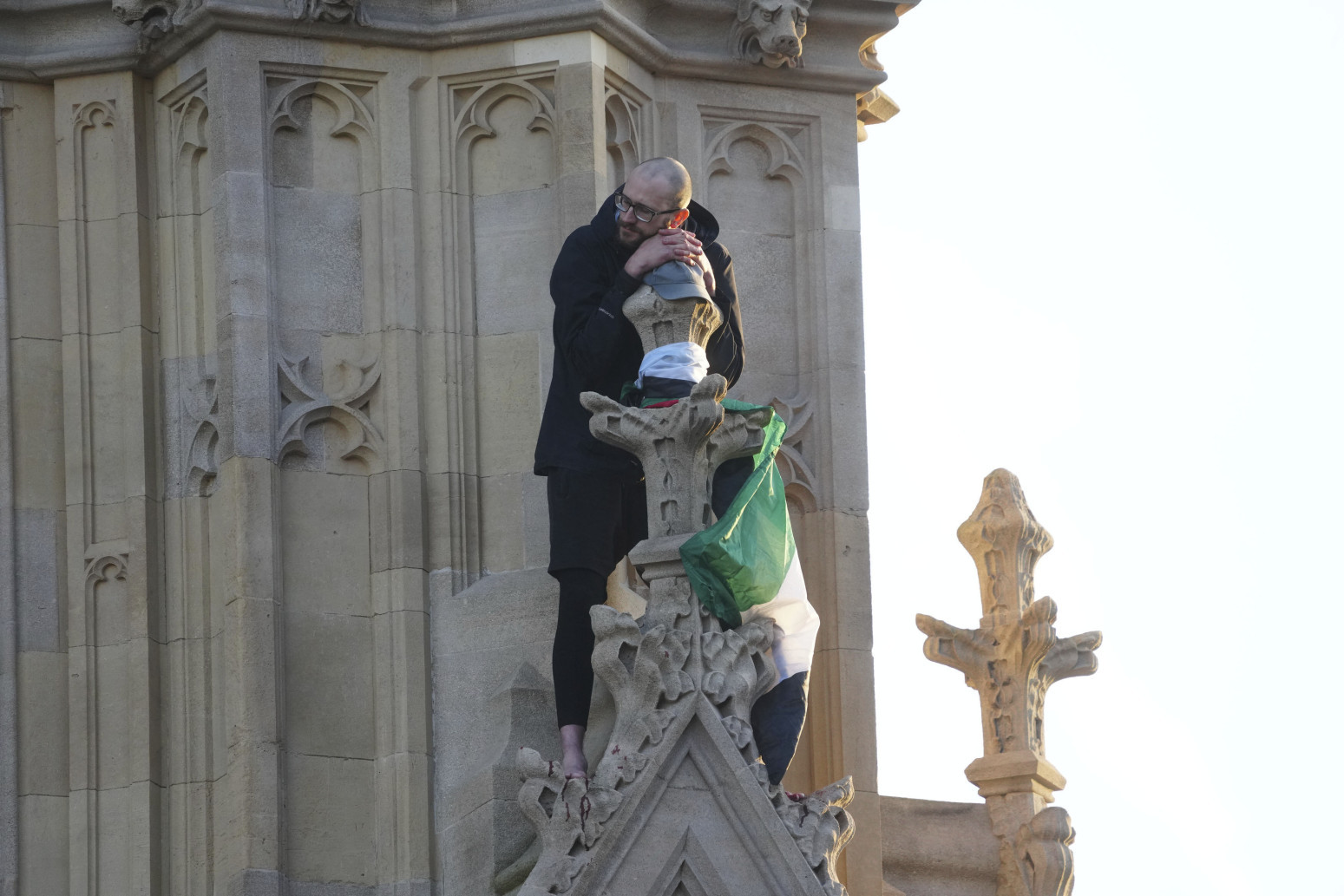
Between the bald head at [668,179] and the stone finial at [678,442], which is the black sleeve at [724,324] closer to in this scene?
the bald head at [668,179]

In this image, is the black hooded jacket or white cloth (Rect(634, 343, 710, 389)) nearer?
white cloth (Rect(634, 343, 710, 389))

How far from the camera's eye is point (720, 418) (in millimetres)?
14438

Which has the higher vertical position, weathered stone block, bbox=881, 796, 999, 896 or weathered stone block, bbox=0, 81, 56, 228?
weathered stone block, bbox=0, 81, 56, 228

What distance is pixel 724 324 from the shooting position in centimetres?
1519

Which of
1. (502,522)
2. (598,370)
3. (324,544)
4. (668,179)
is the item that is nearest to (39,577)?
(324,544)

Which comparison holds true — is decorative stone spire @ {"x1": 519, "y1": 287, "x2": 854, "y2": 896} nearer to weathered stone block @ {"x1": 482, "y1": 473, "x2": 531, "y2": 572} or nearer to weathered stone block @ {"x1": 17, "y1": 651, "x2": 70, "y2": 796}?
weathered stone block @ {"x1": 482, "y1": 473, "x2": 531, "y2": 572}

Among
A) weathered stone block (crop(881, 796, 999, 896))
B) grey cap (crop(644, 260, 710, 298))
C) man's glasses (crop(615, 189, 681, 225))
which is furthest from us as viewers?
weathered stone block (crop(881, 796, 999, 896))

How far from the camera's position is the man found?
14.8 metres

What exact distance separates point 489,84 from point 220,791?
3282mm

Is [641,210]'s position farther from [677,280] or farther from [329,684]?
[329,684]

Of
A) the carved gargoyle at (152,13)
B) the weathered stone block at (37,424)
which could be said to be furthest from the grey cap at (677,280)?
the weathered stone block at (37,424)

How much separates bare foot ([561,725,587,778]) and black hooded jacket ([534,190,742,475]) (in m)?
1.05

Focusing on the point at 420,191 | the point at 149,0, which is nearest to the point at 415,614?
the point at 420,191

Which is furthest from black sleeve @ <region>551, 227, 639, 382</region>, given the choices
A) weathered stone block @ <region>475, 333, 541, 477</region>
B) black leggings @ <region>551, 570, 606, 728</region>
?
weathered stone block @ <region>475, 333, 541, 477</region>
